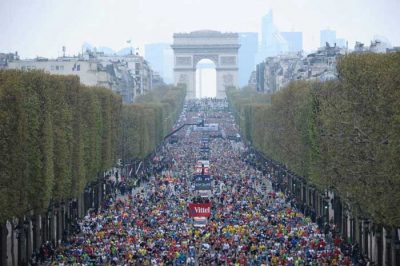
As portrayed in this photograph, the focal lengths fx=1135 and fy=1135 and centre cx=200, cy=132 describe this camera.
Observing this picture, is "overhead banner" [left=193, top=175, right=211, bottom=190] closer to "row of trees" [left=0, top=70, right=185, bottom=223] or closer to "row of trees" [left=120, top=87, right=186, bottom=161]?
"row of trees" [left=0, top=70, right=185, bottom=223]

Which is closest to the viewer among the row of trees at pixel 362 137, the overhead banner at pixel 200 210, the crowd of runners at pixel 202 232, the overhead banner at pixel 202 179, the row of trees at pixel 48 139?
the row of trees at pixel 362 137

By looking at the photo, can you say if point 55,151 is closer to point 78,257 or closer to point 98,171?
point 78,257

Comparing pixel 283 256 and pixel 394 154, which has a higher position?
pixel 394 154

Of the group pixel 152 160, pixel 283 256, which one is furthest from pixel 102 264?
pixel 152 160

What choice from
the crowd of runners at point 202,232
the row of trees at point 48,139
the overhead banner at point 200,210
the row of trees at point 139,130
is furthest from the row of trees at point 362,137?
the row of trees at point 139,130

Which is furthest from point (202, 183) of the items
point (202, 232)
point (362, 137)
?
point (362, 137)

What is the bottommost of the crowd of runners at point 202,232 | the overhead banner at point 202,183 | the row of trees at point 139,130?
the crowd of runners at point 202,232

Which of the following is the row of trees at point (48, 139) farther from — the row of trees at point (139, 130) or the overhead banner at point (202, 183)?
the row of trees at point (139, 130)
